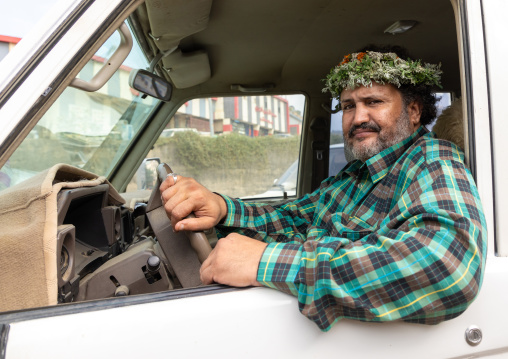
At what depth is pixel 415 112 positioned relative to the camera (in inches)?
81.7

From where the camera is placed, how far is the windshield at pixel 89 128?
2.26 metres

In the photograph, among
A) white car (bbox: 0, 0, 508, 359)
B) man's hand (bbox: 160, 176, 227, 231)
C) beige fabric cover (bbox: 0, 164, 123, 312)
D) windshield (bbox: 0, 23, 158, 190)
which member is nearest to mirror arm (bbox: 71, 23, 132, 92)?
white car (bbox: 0, 0, 508, 359)

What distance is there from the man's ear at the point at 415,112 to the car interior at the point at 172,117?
284mm

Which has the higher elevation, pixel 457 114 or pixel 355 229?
pixel 457 114

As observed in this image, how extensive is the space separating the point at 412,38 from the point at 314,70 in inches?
30.8

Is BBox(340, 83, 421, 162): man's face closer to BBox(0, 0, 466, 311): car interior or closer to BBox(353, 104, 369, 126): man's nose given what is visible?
BBox(353, 104, 369, 126): man's nose

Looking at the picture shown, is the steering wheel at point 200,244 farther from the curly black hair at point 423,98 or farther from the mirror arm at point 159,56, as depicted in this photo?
the mirror arm at point 159,56

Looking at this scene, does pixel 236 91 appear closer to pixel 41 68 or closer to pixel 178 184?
pixel 178 184

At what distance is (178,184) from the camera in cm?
166

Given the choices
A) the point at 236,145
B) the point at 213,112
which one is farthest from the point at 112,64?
the point at 236,145

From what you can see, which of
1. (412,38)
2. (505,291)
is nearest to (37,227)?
(505,291)

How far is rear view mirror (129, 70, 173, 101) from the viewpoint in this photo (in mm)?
2195

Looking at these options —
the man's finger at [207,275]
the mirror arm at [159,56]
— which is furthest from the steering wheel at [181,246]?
the mirror arm at [159,56]

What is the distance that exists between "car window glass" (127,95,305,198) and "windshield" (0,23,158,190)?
249 millimetres
